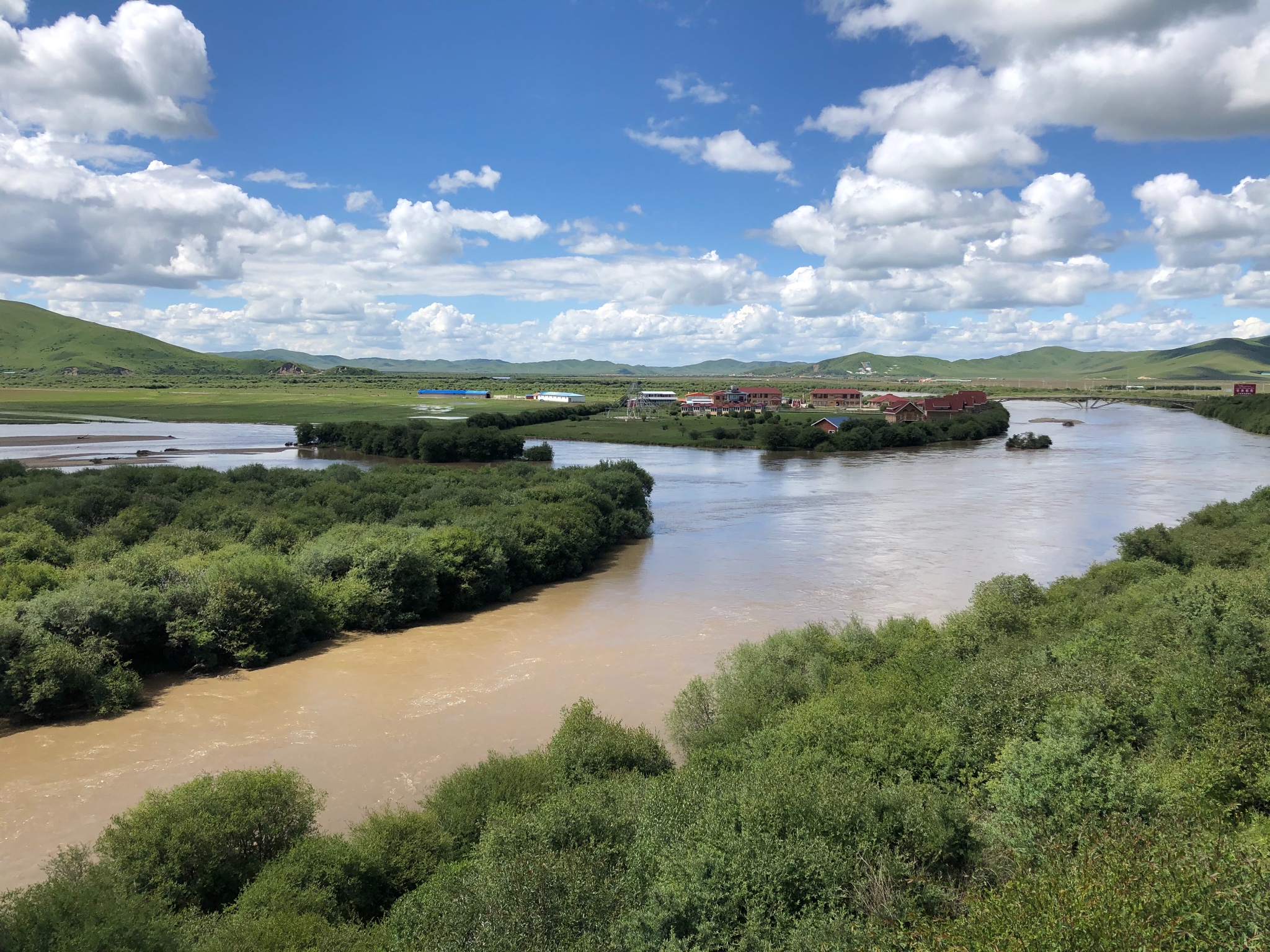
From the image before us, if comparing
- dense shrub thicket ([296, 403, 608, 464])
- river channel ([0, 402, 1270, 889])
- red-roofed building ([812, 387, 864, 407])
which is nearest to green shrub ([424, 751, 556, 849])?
river channel ([0, 402, 1270, 889])

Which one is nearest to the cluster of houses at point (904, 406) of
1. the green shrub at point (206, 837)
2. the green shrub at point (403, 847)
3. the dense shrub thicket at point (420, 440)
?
the dense shrub thicket at point (420, 440)

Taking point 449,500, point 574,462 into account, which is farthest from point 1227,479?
point 449,500

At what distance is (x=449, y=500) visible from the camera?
37.0 m

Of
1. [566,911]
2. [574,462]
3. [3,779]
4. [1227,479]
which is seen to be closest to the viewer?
[566,911]

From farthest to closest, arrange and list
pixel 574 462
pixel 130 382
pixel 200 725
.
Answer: pixel 130 382 < pixel 574 462 < pixel 200 725

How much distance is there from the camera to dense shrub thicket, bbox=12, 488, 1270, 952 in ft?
22.4

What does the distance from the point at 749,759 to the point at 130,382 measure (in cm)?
19185

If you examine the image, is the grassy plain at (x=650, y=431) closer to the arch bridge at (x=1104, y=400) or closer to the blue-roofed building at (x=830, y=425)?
the blue-roofed building at (x=830, y=425)

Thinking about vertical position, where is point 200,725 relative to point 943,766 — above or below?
below

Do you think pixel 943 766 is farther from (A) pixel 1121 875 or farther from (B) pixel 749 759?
(A) pixel 1121 875

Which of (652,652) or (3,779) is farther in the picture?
(652,652)

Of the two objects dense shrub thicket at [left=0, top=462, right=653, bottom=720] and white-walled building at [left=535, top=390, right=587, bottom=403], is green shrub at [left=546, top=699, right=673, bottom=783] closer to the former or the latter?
dense shrub thicket at [left=0, top=462, right=653, bottom=720]

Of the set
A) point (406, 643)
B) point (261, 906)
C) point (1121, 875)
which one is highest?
point (1121, 875)

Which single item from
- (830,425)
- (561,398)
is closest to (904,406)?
(830,425)
